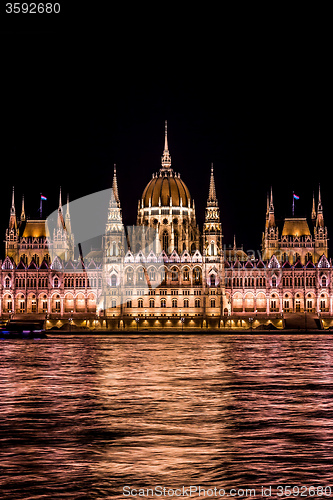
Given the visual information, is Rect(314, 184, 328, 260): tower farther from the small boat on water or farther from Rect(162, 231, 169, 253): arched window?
the small boat on water

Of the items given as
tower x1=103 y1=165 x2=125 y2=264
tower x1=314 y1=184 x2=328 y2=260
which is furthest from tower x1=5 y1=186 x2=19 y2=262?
tower x1=314 y1=184 x2=328 y2=260

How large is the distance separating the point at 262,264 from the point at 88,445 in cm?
11475

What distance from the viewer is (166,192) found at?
155 metres

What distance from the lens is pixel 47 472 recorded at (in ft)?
77.0

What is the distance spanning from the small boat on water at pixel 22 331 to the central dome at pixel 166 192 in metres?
45.7

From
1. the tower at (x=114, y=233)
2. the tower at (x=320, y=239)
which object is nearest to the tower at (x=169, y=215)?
the tower at (x=114, y=233)

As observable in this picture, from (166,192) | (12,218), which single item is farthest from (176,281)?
(12,218)

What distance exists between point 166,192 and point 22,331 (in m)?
52.2

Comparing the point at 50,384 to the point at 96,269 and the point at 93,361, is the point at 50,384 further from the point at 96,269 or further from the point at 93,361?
the point at 96,269

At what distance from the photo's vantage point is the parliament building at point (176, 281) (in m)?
137

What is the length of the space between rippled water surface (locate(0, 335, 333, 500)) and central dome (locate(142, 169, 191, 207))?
310 ft

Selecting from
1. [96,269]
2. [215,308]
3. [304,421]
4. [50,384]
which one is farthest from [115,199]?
[304,421]

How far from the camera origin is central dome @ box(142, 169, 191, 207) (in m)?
154

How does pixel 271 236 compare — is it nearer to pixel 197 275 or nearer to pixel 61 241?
pixel 197 275
